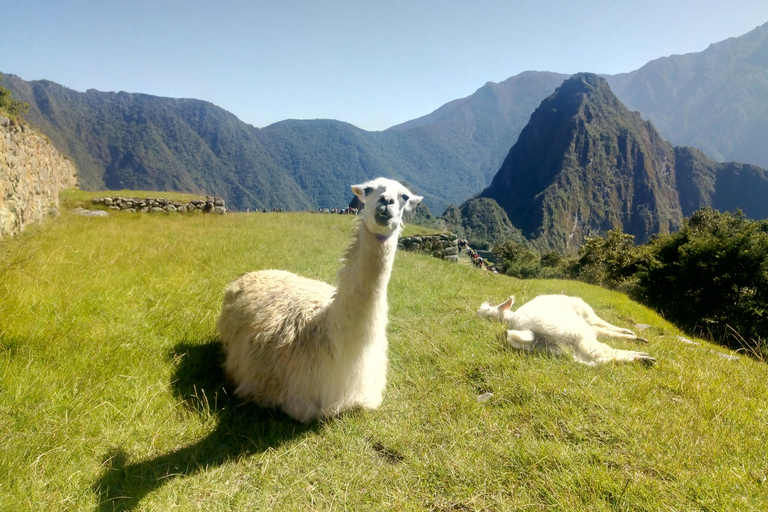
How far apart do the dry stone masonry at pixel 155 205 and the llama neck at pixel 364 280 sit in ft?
51.7

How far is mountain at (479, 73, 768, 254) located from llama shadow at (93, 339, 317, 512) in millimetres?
157190

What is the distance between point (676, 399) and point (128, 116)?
224609mm

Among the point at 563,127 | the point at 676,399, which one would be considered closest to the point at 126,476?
the point at 676,399

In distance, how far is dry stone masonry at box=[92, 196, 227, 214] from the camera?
49.6 feet

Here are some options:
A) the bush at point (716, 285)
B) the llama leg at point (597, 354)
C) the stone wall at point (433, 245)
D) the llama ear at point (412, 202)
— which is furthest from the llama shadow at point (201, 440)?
the bush at point (716, 285)

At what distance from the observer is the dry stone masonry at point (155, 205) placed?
1511 cm

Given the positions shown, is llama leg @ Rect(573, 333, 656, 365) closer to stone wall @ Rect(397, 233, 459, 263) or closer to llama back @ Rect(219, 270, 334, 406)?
llama back @ Rect(219, 270, 334, 406)

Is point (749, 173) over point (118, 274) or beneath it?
over

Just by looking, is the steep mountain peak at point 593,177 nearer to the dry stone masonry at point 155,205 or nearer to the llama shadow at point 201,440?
the dry stone masonry at point 155,205

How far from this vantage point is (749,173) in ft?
531

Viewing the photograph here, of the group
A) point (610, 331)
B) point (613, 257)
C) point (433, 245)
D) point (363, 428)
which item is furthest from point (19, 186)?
point (613, 257)

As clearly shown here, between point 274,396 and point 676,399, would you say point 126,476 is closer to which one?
point 274,396

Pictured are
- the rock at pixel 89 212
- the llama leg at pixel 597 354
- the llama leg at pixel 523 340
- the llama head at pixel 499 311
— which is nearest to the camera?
the llama leg at pixel 597 354

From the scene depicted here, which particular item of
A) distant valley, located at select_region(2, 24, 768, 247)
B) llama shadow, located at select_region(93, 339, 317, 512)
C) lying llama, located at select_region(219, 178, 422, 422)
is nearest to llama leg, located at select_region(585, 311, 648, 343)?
lying llama, located at select_region(219, 178, 422, 422)
